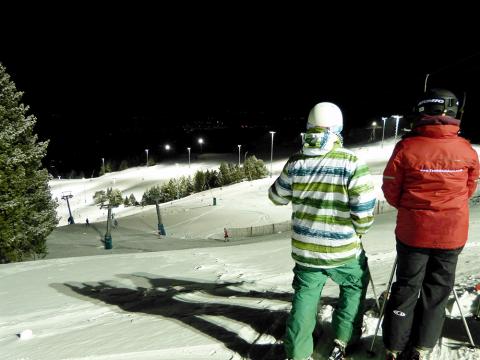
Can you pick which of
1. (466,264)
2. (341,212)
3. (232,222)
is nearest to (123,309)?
(341,212)

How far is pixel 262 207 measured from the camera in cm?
4809

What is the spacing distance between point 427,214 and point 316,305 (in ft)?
3.85

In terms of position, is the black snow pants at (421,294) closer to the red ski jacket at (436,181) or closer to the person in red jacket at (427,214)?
the person in red jacket at (427,214)

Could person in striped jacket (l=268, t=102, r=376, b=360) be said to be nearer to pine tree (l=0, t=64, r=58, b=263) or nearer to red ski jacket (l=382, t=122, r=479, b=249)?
red ski jacket (l=382, t=122, r=479, b=249)

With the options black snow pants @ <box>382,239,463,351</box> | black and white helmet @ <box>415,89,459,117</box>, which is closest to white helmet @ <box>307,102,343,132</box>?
black and white helmet @ <box>415,89,459,117</box>

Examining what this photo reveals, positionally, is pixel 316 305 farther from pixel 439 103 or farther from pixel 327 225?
pixel 439 103

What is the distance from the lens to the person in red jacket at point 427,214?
3057mm

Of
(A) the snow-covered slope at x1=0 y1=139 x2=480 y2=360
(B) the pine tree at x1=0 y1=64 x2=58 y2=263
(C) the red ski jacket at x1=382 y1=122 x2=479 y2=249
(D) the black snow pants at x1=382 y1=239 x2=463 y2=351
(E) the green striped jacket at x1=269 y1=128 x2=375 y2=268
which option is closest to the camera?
(C) the red ski jacket at x1=382 y1=122 x2=479 y2=249

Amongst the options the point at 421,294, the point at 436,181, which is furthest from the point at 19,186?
the point at 436,181

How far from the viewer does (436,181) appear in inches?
120

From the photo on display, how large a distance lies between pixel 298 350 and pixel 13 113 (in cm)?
1943

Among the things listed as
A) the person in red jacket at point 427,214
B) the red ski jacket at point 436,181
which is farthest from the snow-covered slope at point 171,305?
the red ski jacket at point 436,181

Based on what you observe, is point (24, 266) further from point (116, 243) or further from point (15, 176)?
point (116, 243)

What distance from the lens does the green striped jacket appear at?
3270 millimetres
